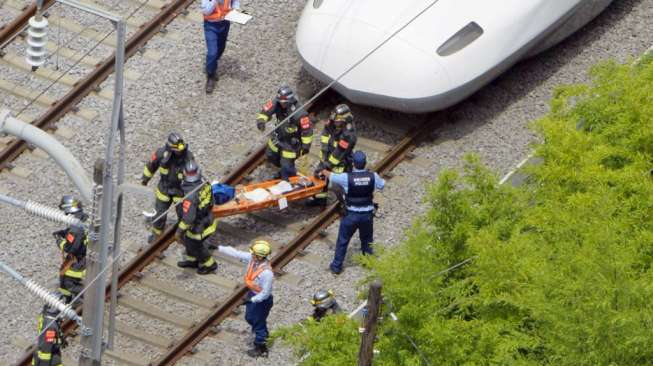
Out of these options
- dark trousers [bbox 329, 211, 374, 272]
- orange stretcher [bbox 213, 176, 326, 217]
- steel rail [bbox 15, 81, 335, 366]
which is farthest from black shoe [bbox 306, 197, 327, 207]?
dark trousers [bbox 329, 211, 374, 272]

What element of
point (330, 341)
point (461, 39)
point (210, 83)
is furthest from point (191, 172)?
point (461, 39)

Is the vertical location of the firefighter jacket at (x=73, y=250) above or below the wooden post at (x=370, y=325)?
below

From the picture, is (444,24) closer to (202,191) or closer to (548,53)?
(548,53)

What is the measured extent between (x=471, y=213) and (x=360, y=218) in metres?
2.31

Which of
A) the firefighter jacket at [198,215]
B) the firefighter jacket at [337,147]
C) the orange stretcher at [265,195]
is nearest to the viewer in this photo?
the firefighter jacket at [198,215]

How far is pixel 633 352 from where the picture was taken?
1802 centimetres

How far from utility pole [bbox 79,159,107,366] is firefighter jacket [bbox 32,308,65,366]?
126cm

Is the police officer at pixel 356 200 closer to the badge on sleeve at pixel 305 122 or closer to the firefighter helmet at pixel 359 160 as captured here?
the firefighter helmet at pixel 359 160

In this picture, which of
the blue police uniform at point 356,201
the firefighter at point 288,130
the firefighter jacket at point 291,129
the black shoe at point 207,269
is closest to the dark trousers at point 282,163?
the firefighter at point 288,130

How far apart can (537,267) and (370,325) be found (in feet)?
8.84

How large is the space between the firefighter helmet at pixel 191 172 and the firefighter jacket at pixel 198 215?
0.74 ft

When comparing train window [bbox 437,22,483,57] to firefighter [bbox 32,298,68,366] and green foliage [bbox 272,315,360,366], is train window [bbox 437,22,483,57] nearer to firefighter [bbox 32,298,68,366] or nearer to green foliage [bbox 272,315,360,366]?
green foliage [bbox 272,315,360,366]

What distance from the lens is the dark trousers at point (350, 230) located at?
22.5m

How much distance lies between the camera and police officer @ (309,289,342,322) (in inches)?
823
